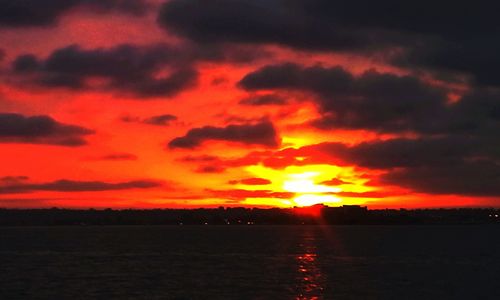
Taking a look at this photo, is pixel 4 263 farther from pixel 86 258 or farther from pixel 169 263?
pixel 169 263

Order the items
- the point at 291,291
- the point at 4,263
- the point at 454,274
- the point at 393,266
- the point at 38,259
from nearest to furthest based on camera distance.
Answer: the point at 291,291, the point at 454,274, the point at 393,266, the point at 4,263, the point at 38,259

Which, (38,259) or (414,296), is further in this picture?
(38,259)

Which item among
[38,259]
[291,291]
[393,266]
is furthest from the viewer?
[38,259]

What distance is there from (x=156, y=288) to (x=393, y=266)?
54.4 meters

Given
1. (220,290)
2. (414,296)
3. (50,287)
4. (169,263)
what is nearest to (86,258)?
(169,263)

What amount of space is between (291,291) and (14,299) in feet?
105

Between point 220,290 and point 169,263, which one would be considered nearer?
point 220,290

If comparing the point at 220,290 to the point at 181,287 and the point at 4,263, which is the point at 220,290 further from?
the point at 4,263

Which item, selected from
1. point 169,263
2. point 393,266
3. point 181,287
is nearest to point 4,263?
point 169,263

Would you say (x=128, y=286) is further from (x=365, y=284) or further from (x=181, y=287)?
(x=365, y=284)

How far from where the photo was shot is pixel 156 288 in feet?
302

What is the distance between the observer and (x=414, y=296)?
8594 cm

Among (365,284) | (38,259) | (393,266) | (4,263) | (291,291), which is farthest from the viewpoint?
(38,259)

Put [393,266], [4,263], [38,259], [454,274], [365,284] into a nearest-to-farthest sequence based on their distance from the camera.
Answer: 1. [365,284]
2. [454,274]
3. [393,266]
4. [4,263]
5. [38,259]
